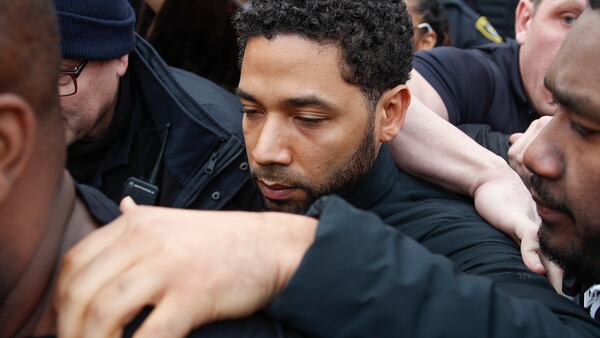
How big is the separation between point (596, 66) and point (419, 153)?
2.97 feet

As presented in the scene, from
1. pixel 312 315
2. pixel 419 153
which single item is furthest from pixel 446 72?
pixel 312 315

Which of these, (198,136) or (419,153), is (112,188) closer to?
(198,136)

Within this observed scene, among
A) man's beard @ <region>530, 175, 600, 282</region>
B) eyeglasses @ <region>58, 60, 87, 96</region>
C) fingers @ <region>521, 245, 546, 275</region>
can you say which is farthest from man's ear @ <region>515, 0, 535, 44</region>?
eyeglasses @ <region>58, 60, 87, 96</region>

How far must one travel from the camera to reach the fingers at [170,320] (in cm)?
95

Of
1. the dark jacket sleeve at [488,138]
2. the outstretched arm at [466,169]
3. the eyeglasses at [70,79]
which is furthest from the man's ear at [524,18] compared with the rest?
the eyeglasses at [70,79]

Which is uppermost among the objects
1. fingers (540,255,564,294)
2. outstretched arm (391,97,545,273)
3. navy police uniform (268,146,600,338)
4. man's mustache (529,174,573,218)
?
navy police uniform (268,146,600,338)

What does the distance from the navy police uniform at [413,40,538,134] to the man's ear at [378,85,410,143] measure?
544mm

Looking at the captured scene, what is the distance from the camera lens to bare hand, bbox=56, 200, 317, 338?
95 centimetres

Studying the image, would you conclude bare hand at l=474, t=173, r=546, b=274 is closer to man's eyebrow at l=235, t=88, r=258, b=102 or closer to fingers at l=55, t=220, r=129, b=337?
man's eyebrow at l=235, t=88, r=258, b=102

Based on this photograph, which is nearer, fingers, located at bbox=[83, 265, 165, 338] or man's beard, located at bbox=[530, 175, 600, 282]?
fingers, located at bbox=[83, 265, 165, 338]

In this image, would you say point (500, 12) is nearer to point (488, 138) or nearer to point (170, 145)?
point (488, 138)

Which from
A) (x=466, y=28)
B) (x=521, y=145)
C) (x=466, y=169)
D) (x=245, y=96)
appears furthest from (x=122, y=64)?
(x=466, y=28)

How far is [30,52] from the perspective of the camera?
3.17 feet

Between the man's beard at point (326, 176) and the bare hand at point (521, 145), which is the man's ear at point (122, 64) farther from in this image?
the bare hand at point (521, 145)
